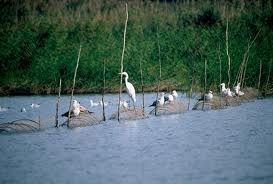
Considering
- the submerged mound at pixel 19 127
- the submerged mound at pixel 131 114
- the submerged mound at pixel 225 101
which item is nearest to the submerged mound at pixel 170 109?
the submerged mound at pixel 225 101

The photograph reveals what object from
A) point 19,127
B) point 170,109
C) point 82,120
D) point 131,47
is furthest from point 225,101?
point 131,47

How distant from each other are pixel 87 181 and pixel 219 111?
12944 mm

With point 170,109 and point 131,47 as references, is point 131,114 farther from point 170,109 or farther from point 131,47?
point 131,47

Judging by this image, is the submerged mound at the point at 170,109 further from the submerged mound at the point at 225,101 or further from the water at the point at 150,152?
the submerged mound at the point at 225,101

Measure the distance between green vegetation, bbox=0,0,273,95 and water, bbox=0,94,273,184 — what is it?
34.0ft

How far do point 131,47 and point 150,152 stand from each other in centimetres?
2122

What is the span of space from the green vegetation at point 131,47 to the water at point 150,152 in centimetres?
1038

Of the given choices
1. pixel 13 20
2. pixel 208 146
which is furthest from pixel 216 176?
pixel 13 20

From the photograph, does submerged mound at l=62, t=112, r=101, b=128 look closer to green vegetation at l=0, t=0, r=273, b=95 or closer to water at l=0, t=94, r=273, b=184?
water at l=0, t=94, r=273, b=184

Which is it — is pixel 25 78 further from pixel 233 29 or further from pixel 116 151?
pixel 116 151

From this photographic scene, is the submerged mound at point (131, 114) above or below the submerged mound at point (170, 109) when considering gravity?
above

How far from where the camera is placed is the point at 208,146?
55.3 feet

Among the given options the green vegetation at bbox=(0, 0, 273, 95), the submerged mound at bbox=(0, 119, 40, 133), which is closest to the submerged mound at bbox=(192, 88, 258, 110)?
the green vegetation at bbox=(0, 0, 273, 95)

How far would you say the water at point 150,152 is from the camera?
43.9 ft
